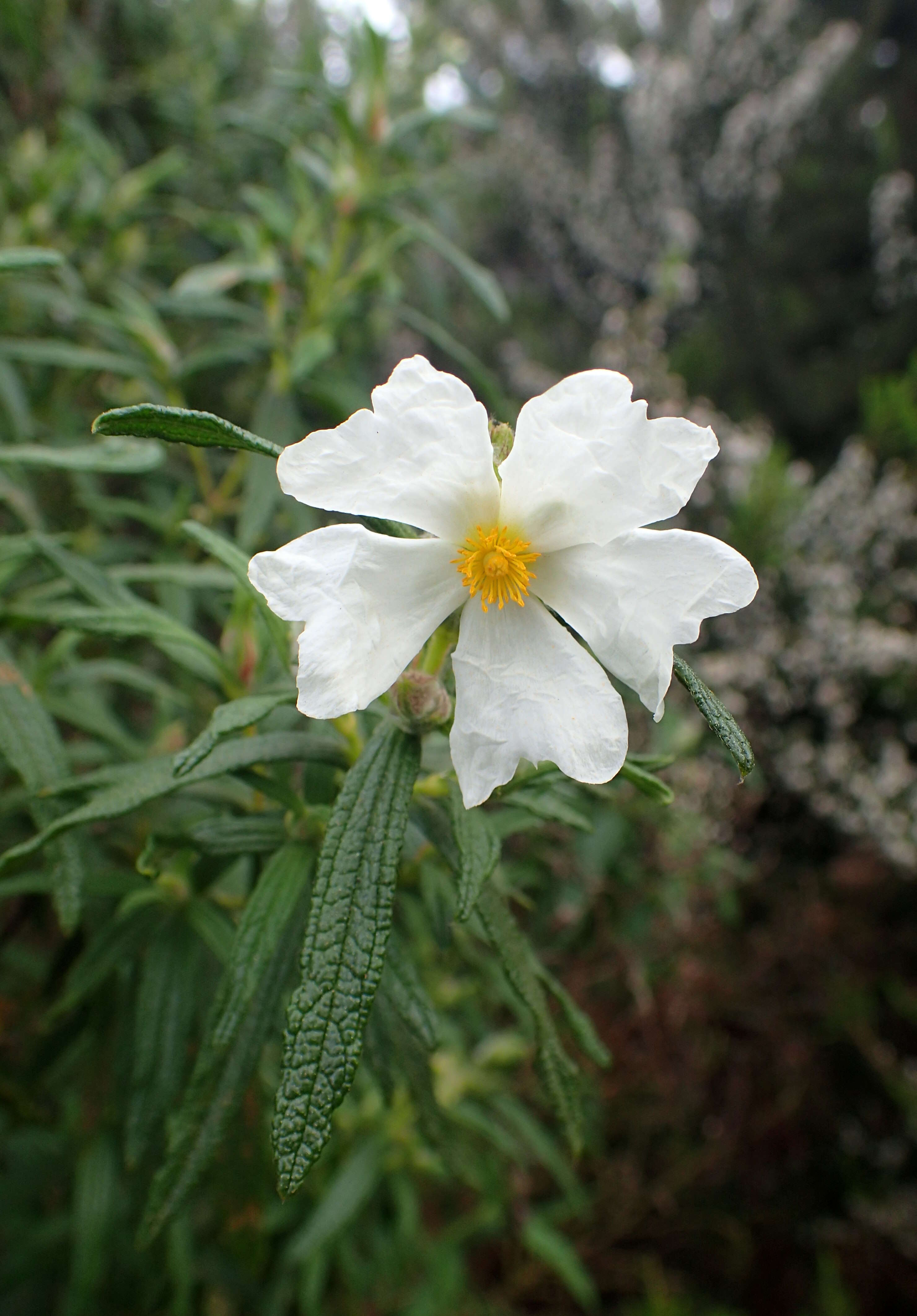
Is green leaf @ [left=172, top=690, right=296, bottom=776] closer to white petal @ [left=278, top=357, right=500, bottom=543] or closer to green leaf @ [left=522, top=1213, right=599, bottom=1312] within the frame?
white petal @ [left=278, top=357, right=500, bottom=543]

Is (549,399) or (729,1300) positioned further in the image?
(729,1300)

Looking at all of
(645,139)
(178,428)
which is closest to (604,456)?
(178,428)

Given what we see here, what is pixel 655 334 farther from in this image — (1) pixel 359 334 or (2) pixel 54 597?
(2) pixel 54 597

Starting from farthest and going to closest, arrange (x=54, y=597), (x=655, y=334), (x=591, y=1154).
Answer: (x=655, y=334) → (x=591, y=1154) → (x=54, y=597)

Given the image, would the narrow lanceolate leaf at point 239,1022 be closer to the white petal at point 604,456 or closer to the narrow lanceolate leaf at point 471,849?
the narrow lanceolate leaf at point 471,849

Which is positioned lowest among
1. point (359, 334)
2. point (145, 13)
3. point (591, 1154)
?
point (591, 1154)

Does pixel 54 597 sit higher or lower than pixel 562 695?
lower

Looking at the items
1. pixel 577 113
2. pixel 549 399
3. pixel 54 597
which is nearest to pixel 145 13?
pixel 54 597
